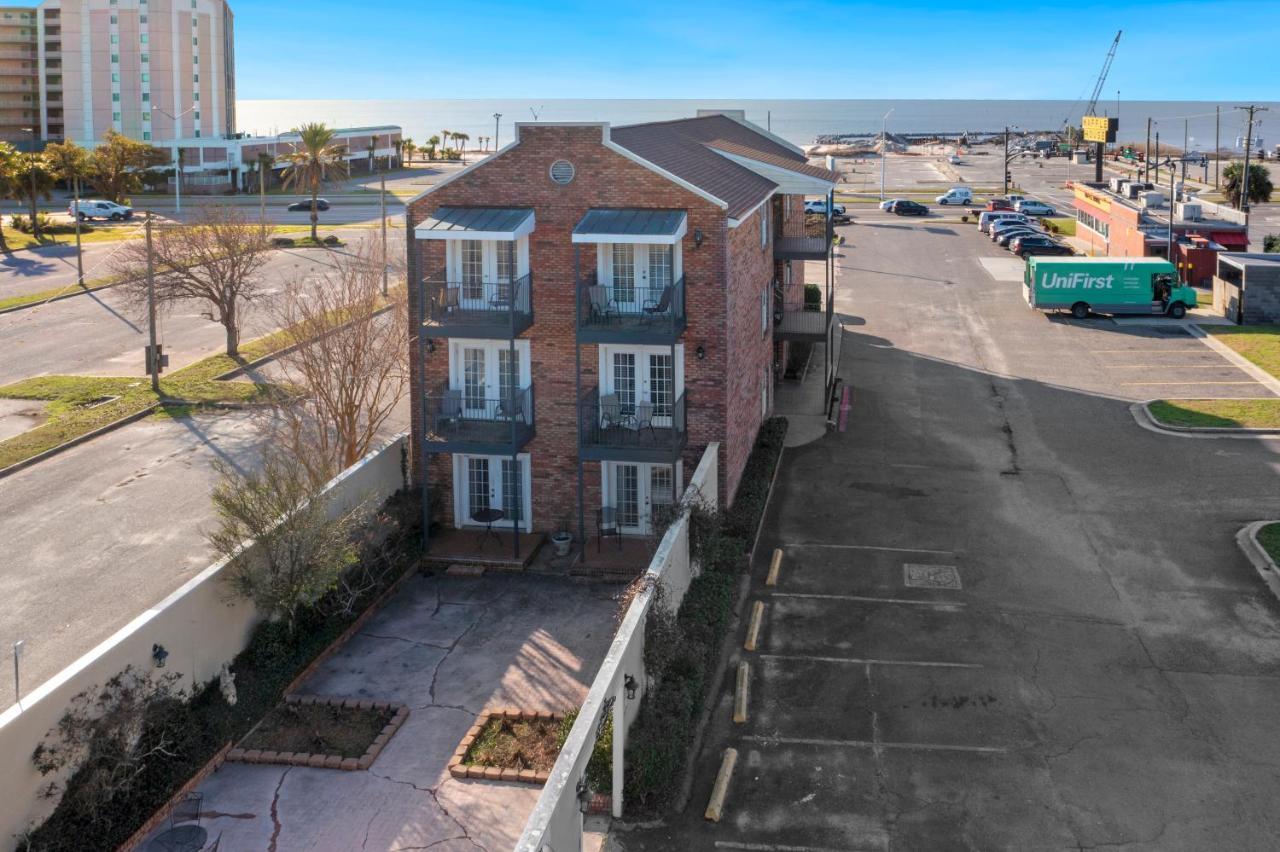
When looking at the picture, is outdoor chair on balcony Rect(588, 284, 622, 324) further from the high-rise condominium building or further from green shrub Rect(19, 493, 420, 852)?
the high-rise condominium building

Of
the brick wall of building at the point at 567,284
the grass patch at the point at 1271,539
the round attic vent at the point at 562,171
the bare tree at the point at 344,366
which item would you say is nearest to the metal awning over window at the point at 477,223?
the brick wall of building at the point at 567,284

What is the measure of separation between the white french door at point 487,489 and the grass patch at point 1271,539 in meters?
16.7

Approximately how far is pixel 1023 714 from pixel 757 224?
1617 centimetres

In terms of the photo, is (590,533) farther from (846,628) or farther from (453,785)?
(453,785)

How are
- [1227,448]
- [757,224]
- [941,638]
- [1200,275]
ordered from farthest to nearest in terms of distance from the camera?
1. [1200,275]
2. [1227,448]
3. [757,224]
4. [941,638]

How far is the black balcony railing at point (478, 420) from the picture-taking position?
2642 centimetres

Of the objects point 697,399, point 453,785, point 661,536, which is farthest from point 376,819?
point 697,399

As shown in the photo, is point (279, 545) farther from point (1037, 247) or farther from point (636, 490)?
point (1037, 247)

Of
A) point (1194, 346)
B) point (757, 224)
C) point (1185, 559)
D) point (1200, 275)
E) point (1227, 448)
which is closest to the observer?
point (1185, 559)

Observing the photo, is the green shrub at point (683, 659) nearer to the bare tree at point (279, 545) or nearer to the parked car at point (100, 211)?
the bare tree at point (279, 545)

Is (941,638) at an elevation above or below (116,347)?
below

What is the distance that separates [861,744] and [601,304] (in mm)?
11737

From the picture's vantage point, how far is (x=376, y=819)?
56.3 ft

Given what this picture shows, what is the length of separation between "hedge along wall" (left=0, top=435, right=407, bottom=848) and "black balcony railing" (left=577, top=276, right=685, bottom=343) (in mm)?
6112
